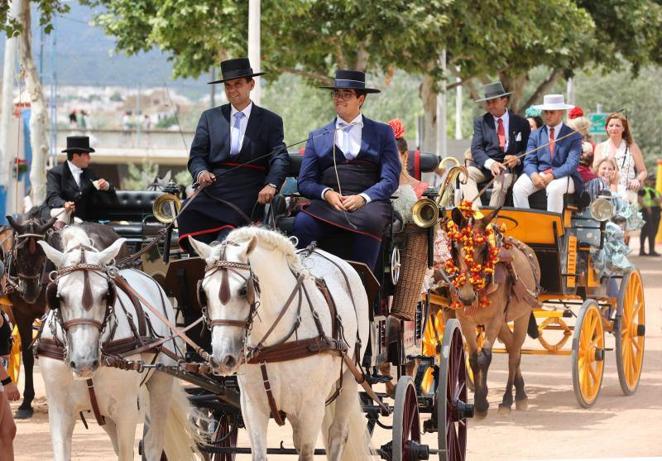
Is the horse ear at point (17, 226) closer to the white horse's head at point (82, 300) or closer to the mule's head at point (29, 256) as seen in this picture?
the mule's head at point (29, 256)

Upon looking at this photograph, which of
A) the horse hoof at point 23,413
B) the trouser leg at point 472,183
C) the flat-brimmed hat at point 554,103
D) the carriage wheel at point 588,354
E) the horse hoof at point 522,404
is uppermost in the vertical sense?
the flat-brimmed hat at point 554,103

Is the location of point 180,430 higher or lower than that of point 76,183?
lower

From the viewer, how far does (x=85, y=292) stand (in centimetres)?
803

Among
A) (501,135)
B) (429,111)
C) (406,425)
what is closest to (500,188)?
(501,135)

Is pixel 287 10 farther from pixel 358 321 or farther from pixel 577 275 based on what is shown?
pixel 358 321

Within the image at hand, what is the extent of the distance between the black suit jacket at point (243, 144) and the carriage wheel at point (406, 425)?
1637mm

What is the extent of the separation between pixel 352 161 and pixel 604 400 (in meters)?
6.31

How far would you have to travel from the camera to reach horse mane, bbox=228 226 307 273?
26.2ft

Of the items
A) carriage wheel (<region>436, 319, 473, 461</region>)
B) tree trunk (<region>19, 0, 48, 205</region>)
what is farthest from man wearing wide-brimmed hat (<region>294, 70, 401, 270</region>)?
tree trunk (<region>19, 0, 48, 205</region>)

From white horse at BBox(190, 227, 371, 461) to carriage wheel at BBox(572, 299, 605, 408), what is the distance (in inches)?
214

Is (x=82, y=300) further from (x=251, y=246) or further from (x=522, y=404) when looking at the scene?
(x=522, y=404)

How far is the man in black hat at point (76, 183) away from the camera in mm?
14078

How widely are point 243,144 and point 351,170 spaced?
740mm

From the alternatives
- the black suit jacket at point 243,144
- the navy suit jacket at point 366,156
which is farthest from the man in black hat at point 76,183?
the navy suit jacket at point 366,156
